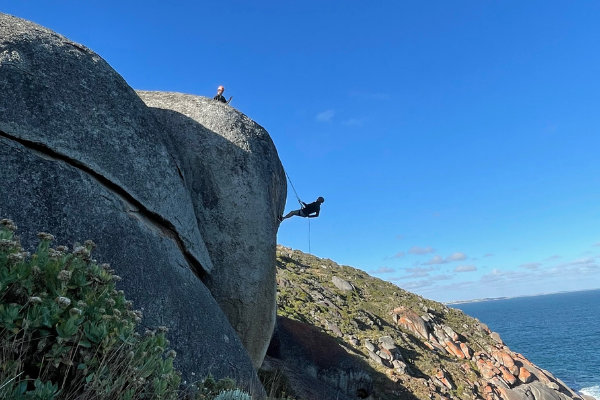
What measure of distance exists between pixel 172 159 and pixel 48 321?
20.4 feet

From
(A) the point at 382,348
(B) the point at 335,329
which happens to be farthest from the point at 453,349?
(B) the point at 335,329

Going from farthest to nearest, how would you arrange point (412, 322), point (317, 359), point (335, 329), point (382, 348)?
point (412, 322)
point (335, 329)
point (382, 348)
point (317, 359)

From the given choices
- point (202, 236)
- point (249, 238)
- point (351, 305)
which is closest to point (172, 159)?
point (202, 236)

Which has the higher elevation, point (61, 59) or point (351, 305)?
point (61, 59)

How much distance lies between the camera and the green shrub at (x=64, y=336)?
3.06m

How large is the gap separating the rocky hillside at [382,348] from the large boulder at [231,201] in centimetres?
517

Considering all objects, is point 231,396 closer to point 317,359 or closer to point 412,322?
point 317,359

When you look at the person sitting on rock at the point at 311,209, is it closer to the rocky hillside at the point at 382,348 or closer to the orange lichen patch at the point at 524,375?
the rocky hillside at the point at 382,348

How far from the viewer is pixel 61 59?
7.75m

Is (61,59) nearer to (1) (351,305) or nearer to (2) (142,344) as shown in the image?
(2) (142,344)

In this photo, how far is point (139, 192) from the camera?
786 centimetres

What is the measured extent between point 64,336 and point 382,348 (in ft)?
92.4

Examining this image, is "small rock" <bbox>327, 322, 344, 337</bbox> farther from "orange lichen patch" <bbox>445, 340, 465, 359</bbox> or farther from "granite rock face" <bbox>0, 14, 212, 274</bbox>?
"granite rock face" <bbox>0, 14, 212, 274</bbox>

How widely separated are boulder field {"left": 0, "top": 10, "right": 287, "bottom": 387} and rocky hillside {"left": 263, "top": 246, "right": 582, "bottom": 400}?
6.67 m
